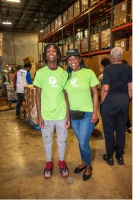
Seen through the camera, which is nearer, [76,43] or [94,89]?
[94,89]

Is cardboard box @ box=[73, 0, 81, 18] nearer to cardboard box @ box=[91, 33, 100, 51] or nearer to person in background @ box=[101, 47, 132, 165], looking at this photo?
cardboard box @ box=[91, 33, 100, 51]

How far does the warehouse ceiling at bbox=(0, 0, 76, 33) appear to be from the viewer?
1071cm

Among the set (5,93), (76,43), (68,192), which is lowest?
(68,192)

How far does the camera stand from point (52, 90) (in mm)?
2125

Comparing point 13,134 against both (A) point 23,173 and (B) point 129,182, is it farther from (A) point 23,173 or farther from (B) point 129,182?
(B) point 129,182

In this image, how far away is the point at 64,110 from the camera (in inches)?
87.9

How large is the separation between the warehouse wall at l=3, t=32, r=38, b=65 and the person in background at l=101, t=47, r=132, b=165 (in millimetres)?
15925

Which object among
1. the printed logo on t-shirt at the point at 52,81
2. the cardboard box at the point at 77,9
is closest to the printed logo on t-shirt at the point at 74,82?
the printed logo on t-shirt at the point at 52,81

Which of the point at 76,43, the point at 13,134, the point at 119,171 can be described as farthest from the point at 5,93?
the point at 119,171

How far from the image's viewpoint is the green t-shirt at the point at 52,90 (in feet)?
6.97

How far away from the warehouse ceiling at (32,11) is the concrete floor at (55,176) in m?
9.39

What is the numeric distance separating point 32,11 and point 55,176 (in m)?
12.4

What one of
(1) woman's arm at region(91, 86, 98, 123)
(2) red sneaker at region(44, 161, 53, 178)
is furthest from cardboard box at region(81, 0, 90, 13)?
(2) red sneaker at region(44, 161, 53, 178)

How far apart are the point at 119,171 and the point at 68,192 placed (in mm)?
885
